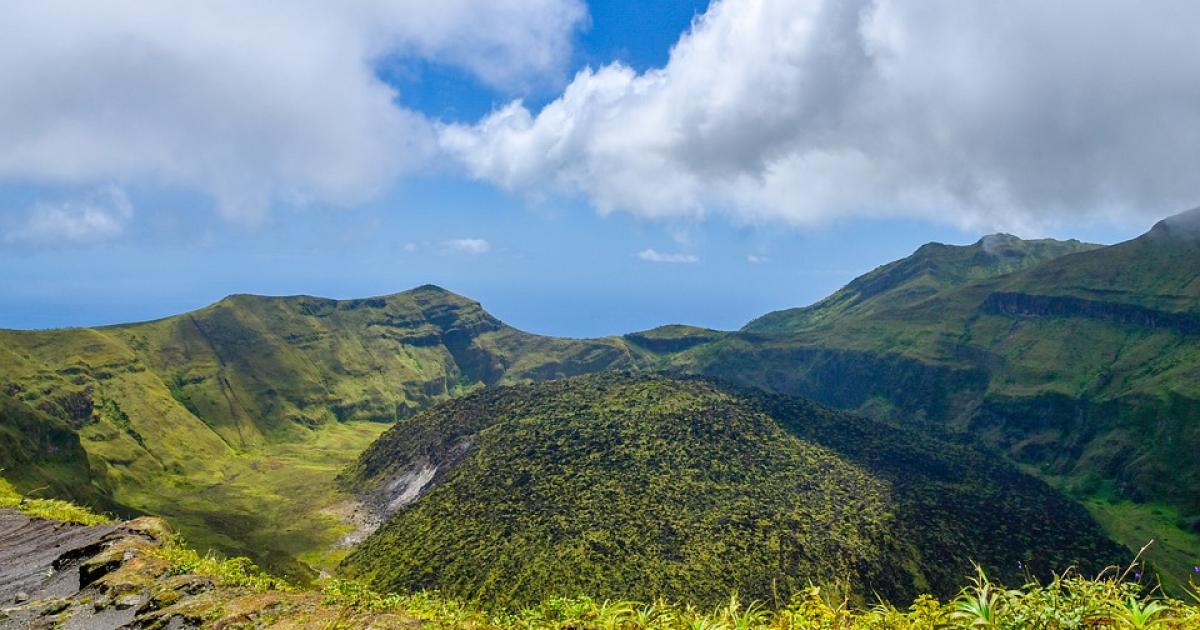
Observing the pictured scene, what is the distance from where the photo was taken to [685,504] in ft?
352

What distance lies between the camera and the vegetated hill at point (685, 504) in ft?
295

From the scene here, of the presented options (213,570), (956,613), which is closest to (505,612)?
(213,570)

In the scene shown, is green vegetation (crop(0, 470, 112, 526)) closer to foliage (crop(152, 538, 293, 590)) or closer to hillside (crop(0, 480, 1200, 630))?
hillside (crop(0, 480, 1200, 630))

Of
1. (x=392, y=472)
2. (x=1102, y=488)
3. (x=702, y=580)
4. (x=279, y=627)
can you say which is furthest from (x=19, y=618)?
(x=1102, y=488)

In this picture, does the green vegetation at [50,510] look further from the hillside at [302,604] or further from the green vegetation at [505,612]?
the green vegetation at [505,612]

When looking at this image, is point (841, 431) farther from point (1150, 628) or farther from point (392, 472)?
point (1150, 628)

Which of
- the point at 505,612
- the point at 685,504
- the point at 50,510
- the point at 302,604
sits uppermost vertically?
the point at 50,510

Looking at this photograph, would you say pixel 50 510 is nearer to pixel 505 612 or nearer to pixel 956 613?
pixel 505 612

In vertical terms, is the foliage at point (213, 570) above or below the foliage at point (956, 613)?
below

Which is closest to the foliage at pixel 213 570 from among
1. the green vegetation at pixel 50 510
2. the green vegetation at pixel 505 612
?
the green vegetation at pixel 505 612

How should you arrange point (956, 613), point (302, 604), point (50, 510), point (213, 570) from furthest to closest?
1. point (50, 510)
2. point (213, 570)
3. point (302, 604)
4. point (956, 613)

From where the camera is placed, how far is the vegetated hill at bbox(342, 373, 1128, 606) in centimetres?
9006

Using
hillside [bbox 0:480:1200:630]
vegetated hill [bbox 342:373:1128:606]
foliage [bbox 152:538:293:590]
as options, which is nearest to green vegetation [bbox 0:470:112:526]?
hillside [bbox 0:480:1200:630]

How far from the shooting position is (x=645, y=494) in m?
111
